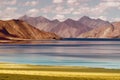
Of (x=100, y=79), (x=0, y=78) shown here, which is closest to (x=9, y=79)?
(x=0, y=78)

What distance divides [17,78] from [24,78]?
780mm

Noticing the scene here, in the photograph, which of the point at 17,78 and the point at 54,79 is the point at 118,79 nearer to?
the point at 54,79

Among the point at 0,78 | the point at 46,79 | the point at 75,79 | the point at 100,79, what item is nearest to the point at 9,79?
the point at 0,78

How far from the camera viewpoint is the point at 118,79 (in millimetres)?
37469

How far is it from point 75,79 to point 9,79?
7.12 m

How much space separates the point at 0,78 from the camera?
37.0 m

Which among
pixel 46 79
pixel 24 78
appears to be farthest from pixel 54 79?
pixel 24 78

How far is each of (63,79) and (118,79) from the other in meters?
5.99

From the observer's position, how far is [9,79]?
36.3m

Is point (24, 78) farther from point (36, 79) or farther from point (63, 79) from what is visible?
point (63, 79)

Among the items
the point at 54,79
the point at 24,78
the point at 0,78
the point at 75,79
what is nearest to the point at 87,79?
the point at 75,79

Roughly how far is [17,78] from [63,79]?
5.02 m

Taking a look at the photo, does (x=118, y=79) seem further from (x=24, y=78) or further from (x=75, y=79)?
(x=24, y=78)

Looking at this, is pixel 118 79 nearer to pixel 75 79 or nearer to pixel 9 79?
pixel 75 79
